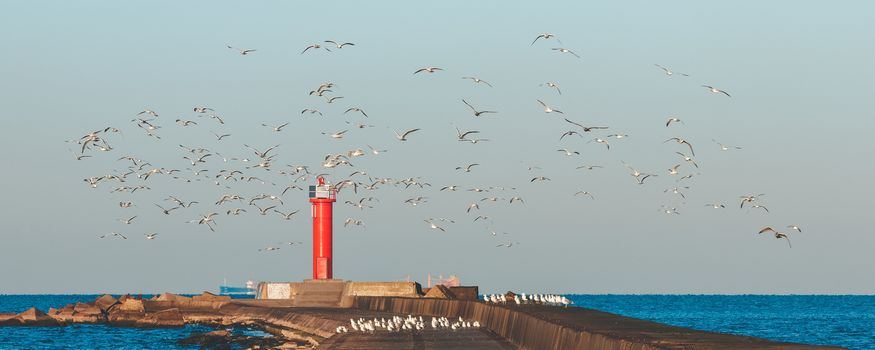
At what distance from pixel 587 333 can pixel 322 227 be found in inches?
1811

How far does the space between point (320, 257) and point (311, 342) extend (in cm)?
2327

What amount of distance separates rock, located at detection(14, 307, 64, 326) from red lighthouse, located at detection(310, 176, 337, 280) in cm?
1683

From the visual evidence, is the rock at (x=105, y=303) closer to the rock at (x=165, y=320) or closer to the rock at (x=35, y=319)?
the rock at (x=35, y=319)

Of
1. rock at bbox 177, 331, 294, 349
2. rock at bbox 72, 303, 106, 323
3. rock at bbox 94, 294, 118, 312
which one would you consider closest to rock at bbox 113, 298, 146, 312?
rock at bbox 94, 294, 118, 312

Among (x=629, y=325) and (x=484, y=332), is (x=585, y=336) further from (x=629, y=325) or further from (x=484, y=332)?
(x=484, y=332)

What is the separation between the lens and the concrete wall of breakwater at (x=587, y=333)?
21.0 m

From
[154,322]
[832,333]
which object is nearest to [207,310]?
[154,322]

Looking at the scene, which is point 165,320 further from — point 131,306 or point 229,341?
point 229,341

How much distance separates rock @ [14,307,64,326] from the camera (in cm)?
7350

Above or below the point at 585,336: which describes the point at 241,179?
above

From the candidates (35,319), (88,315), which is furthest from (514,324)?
(88,315)

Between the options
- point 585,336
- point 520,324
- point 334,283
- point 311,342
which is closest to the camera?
point 585,336

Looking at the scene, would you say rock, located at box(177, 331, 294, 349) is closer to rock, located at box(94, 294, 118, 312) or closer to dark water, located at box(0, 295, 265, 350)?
dark water, located at box(0, 295, 265, 350)

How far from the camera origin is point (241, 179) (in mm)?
46531
